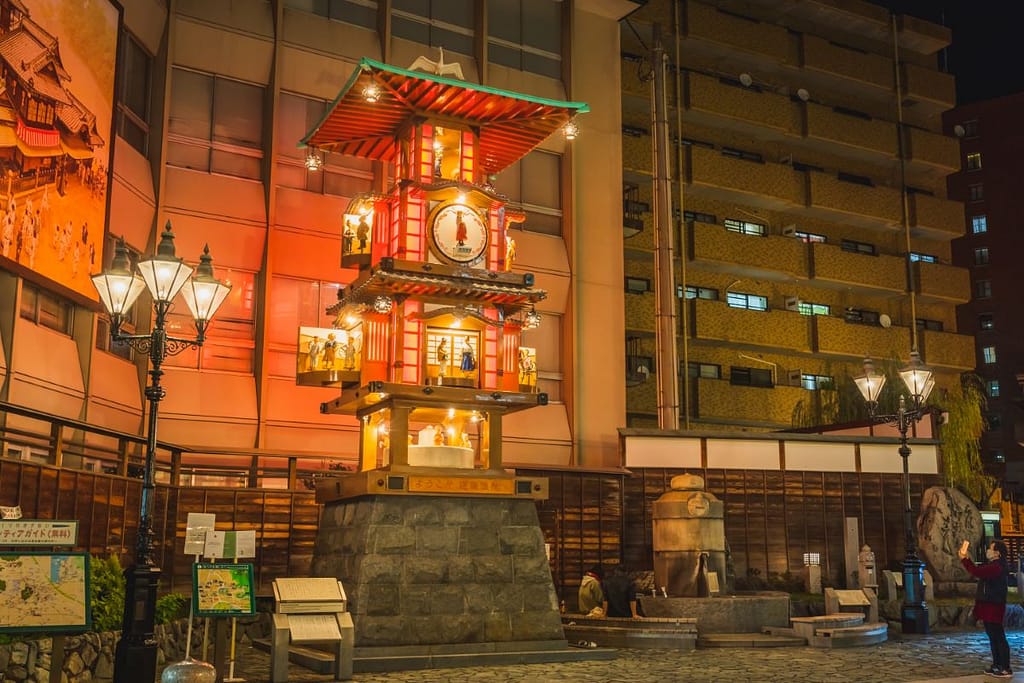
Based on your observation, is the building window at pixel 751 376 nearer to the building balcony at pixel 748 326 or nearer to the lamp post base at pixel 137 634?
the building balcony at pixel 748 326

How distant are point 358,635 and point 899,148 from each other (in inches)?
1407

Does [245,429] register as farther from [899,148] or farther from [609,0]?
[899,148]

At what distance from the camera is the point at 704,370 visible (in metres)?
38.6

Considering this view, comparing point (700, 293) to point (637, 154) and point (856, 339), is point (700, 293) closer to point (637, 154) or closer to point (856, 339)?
point (637, 154)

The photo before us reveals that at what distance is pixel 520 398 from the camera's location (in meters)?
18.8

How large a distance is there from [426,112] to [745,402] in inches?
858

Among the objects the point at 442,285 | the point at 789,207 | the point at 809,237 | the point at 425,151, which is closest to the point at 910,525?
the point at 442,285

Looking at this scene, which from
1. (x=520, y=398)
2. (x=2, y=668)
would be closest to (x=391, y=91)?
(x=520, y=398)

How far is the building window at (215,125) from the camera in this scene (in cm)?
2500

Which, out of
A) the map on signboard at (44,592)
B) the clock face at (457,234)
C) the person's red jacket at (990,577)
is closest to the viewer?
the map on signboard at (44,592)

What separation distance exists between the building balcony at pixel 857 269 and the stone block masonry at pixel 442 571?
25937 mm

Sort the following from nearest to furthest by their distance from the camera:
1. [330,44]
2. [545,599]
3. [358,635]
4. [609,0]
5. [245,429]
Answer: [358,635] < [545,599] < [245,429] < [330,44] < [609,0]

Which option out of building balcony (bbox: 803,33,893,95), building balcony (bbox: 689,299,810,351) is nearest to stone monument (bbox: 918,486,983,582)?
building balcony (bbox: 689,299,810,351)

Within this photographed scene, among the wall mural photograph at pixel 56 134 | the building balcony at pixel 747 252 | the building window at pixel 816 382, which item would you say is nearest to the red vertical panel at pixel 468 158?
the wall mural photograph at pixel 56 134
